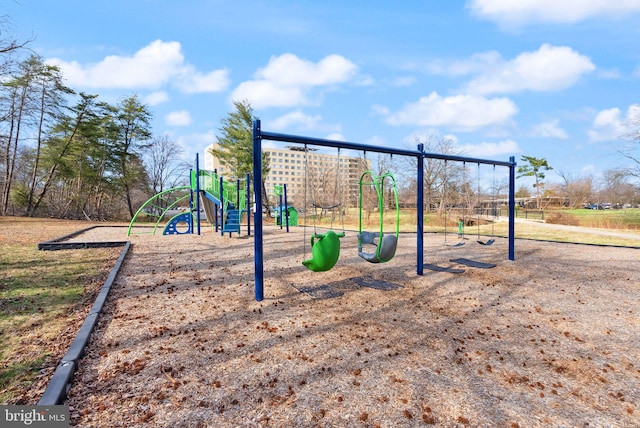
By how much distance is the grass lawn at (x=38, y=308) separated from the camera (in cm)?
289

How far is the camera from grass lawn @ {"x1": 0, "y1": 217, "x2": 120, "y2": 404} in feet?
9.48

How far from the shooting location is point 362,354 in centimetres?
331

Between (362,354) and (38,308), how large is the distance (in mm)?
4460

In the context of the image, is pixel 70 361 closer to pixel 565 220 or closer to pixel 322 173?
pixel 565 220

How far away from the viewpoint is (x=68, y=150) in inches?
1041

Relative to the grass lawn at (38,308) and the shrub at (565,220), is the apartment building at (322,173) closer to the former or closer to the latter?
the grass lawn at (38,308)

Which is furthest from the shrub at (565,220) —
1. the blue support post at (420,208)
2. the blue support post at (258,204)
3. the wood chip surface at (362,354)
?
the blue support post at (258,204)

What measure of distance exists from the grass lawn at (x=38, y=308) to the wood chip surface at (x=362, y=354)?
14.3 inches

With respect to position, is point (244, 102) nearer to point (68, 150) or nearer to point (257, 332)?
point (68, 150)

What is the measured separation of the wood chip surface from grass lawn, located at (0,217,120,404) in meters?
0.36

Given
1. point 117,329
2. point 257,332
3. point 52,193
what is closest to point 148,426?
point 257,332

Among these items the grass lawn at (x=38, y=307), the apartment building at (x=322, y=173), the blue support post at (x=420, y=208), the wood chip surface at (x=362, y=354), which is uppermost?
the apartment building at (x=322, y=173)

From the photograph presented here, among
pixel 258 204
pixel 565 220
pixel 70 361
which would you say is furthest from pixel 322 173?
pixel 70 361

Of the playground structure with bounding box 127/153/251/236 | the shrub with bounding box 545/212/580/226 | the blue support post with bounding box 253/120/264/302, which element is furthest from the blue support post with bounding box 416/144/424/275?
the shrub with bounding box 545/212/580/226
